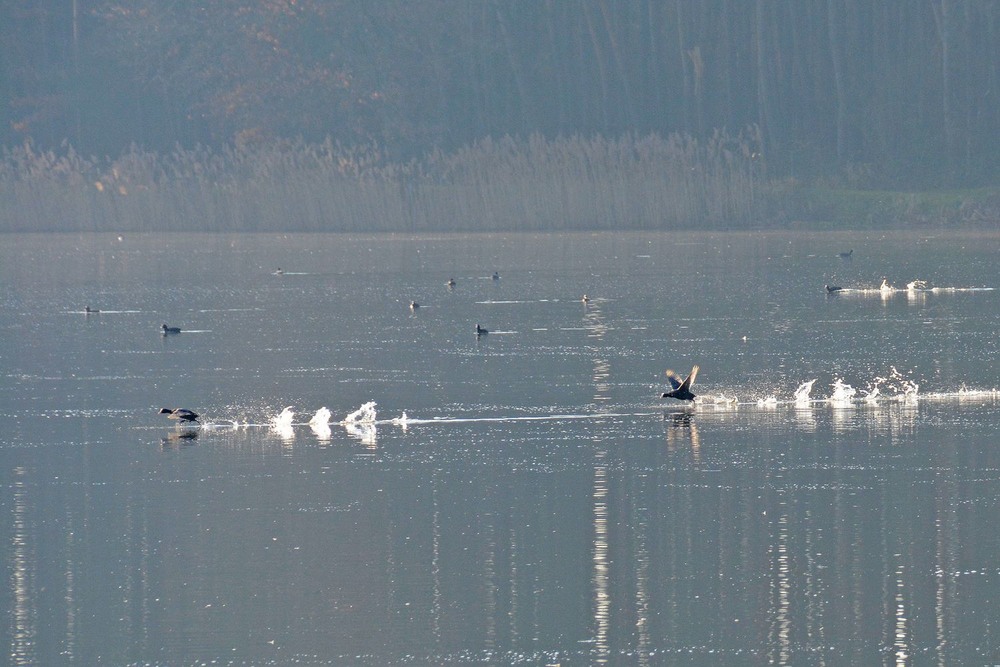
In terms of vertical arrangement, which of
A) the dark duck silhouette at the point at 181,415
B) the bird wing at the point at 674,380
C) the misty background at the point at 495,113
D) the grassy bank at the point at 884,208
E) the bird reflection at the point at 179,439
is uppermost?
the misty background at the point at 495,113

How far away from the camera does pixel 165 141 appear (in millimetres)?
79500

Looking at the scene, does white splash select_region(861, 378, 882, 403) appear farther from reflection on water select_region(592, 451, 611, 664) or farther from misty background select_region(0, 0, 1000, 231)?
misty background select_region(0, 0, 1000, 231)

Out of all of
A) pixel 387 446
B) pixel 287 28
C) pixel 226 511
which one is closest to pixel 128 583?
pixel 226 511

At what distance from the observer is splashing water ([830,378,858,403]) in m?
23.3

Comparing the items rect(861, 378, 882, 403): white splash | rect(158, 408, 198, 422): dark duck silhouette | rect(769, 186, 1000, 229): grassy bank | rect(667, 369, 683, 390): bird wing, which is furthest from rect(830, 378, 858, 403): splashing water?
rect(769, 186, 1000, 229): grassy bank

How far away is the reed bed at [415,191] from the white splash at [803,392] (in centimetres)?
3529

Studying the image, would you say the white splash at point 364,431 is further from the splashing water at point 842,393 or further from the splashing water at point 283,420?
the splashing water at point 842,393

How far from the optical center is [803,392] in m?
23.8

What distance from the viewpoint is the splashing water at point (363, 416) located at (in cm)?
2197

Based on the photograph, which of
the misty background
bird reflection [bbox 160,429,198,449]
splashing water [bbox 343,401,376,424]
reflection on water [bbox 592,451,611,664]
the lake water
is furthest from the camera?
the misty background

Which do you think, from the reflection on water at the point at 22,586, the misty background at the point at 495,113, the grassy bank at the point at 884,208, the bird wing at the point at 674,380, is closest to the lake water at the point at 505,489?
the reflection on water at the point at 22,586

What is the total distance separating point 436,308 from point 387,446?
17694 mm

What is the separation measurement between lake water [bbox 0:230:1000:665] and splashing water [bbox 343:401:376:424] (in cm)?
5

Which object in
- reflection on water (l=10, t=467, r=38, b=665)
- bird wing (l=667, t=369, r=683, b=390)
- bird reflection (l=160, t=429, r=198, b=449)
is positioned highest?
bird wing (l=667, t=369, r=683, b=390)
